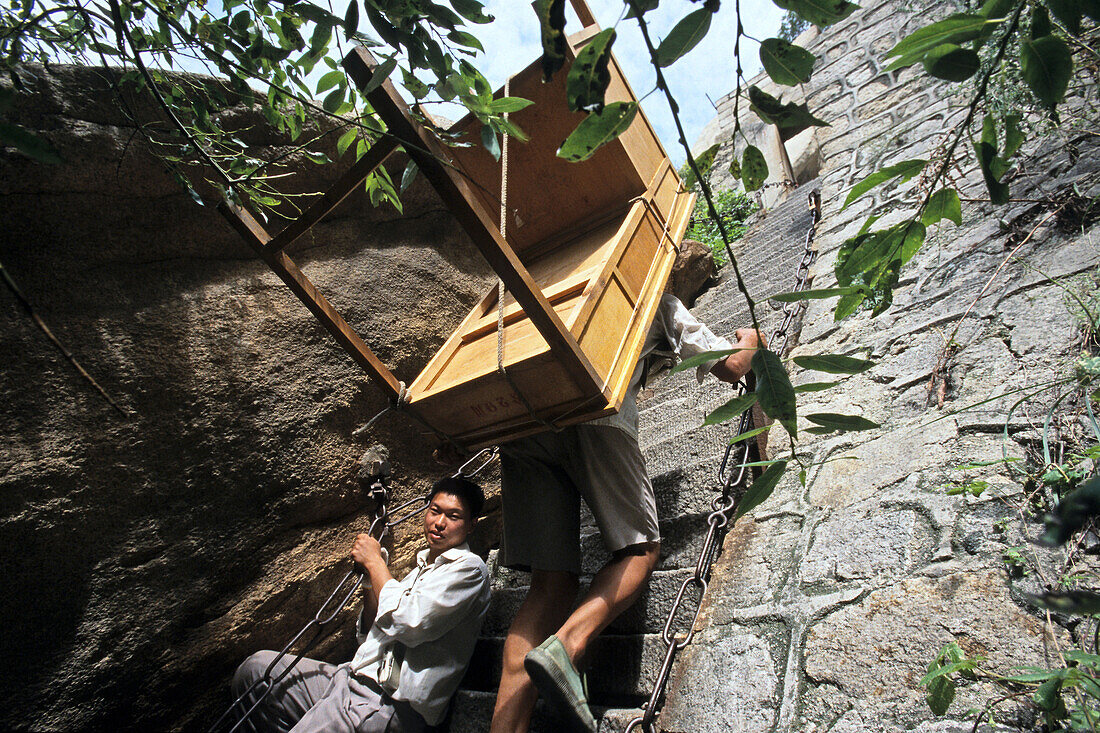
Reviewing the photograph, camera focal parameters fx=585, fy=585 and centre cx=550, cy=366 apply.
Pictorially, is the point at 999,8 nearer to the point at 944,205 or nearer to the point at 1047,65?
the point at 1047,65

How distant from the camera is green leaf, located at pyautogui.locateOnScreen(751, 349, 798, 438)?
804mm

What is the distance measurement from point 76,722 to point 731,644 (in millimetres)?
2352

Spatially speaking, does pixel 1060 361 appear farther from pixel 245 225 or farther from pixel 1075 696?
pixel 245 225

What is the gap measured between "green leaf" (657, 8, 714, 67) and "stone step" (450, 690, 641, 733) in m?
1.85

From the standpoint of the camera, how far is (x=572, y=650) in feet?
6.17

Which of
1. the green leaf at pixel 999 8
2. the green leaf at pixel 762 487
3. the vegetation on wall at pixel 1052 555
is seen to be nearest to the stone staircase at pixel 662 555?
the vegetation on wall at pixel 1052 555

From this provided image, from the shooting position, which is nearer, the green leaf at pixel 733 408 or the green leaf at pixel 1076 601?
the green leaf at pixel 1076 601

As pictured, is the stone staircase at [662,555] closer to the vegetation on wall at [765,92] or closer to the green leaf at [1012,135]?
the vegetation on wall at [765,92]

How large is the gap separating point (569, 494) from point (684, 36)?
72.6 inches

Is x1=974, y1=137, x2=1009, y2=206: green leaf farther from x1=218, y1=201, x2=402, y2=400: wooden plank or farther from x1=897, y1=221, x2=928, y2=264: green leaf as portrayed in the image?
x1=218, y1=201, x2=402, y2=400: wooden plank

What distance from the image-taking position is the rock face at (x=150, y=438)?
2127 millimetres

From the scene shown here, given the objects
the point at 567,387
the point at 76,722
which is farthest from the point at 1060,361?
the point at 76,722

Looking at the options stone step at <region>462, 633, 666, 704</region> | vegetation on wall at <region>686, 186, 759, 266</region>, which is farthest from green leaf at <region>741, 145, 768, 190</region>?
vegetation on wall at <region>686, 186, 759, 266</region>

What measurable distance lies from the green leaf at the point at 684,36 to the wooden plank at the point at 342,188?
775mm
